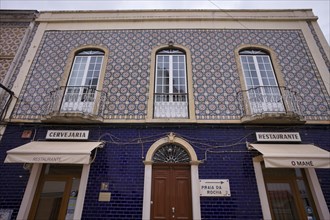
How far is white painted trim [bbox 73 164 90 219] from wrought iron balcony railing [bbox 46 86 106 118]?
1665mm

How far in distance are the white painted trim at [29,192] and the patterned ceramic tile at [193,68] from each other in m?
1.72

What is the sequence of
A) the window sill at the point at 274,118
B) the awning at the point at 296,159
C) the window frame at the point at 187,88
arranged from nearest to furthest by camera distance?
1. the awning at the point at 296,159
2. the window sill at the point at 274,118
3. the window frame at the point at 187,88

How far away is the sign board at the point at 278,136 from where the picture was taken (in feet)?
18.8

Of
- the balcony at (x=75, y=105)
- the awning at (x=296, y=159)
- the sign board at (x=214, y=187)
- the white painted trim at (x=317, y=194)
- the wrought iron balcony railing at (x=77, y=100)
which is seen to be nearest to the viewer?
the awning at (x=296, y=159)

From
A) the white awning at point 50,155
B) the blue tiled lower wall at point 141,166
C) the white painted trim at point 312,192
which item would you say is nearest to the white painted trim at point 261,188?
the white painted trim at point 312,192

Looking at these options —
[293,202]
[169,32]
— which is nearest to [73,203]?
[293,202]

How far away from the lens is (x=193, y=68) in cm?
705

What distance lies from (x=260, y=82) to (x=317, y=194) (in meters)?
3.64

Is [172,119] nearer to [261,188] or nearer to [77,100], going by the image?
[261,188]

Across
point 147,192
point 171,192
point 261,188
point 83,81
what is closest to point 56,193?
point 147,192

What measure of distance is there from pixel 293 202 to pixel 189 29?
22.4ft

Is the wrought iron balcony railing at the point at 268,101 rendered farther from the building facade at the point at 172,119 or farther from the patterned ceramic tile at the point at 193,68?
the patterned ceramic tile at the point at 193,68

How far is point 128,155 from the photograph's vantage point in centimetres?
567

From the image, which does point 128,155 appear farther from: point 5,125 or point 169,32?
point 169,32
